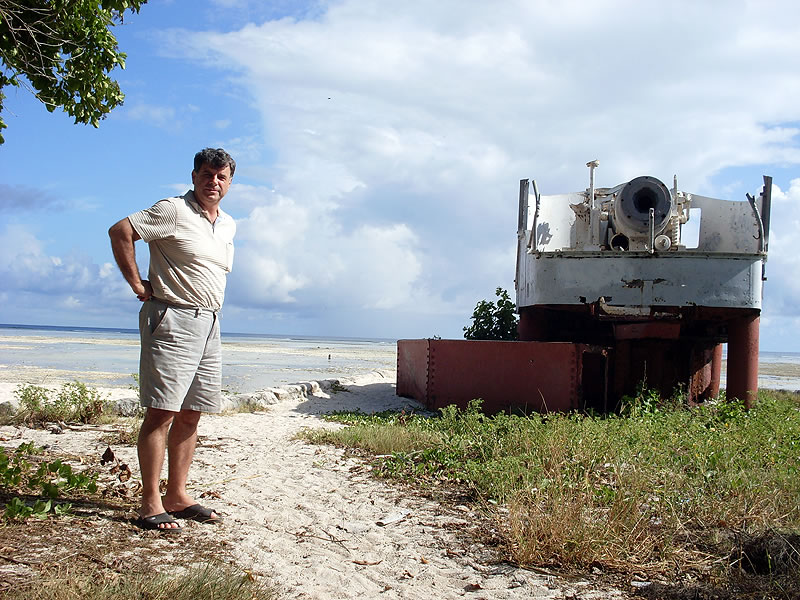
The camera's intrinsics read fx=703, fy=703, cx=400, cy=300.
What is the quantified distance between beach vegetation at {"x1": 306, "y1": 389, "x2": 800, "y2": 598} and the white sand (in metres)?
0.28

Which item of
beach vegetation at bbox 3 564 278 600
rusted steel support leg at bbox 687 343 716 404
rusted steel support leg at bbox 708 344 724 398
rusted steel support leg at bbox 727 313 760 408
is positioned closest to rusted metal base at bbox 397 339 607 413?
rusted steel support leg at bbox 687 343 716 404

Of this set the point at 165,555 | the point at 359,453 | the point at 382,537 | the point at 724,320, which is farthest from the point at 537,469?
the point at 724,320

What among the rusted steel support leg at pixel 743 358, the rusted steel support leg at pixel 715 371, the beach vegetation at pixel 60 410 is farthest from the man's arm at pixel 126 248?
the rusted steel support leg at pixel 715 371

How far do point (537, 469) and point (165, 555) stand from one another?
2452mm

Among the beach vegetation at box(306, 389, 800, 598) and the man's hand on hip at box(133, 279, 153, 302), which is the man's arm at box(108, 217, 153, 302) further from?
the beach vegetation at box(306, 389, 800, 598)

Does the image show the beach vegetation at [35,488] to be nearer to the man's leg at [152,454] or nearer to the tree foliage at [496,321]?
the man's leg at [152,454]

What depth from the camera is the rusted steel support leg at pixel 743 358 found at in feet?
30.5

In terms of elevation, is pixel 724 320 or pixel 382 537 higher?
pixel 724 320

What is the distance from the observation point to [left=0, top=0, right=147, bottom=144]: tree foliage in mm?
4570

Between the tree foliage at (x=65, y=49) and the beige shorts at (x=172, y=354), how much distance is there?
209 cm

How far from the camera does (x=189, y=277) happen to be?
370 cm

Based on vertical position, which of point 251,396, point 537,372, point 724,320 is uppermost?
point 724,320

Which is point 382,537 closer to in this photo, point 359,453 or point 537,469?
point 537,469

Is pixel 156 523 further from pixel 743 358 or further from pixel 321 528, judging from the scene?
pixel 743 358
